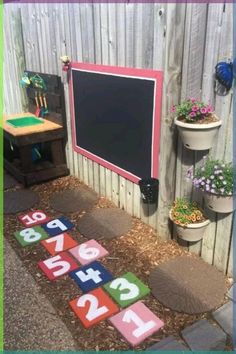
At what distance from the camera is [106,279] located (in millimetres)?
3088

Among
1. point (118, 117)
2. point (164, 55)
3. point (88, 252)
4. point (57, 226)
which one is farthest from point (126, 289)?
point (164, 55)

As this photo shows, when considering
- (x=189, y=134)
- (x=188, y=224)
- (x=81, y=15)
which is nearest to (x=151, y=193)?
(x=188, y=224)

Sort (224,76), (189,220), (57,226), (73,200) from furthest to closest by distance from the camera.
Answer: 1. (73,200)
2. (57,226)
3. (189,220)
4. (224,76)

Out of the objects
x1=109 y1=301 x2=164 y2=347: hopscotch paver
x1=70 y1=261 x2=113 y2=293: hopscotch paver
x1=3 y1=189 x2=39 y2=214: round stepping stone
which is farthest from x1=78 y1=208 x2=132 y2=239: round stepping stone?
x1=109 y1=301 x2=164 y2=347: hopscotch paver

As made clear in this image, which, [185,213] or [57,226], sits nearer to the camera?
[185,213]

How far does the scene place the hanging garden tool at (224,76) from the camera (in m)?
2.57

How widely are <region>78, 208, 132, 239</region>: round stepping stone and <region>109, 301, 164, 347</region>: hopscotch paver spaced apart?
110cm

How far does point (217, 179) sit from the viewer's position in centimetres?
269

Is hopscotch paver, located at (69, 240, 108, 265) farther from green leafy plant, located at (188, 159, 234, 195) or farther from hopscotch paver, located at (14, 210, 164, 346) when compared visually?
green leafy plant, located at (188, 159, 234, 195)

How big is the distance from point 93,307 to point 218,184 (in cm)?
139

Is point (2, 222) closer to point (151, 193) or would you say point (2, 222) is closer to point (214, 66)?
point (151, 193)

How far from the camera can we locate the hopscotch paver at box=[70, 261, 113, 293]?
9.90 ft

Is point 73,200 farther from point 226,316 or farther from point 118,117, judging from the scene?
point 226,316

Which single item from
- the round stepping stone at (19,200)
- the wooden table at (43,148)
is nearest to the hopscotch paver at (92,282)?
the round stepping stone at (19,200)
